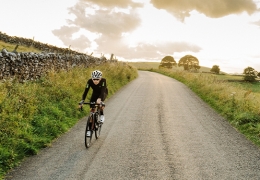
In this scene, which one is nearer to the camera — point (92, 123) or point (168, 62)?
point (92, 123)

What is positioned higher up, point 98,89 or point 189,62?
point 189,62

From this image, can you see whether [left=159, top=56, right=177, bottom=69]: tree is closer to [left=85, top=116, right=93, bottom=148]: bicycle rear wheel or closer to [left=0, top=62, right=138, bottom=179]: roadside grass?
[left=0, top=62, right=138, bottom=179]: roadside grass

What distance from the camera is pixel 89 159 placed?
6406mm

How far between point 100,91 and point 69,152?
81.3 inches

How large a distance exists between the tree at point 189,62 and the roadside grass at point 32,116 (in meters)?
105

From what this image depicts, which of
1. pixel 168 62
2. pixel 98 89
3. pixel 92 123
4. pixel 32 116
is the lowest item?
pixel 32 116

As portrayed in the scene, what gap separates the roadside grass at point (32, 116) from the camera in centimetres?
655

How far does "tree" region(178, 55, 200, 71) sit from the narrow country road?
346 ft

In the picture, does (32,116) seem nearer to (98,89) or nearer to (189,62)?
(98,89)

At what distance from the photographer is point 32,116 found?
28.0ft

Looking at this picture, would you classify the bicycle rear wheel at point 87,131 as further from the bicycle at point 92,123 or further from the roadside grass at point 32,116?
the roadside grass at point 32,116

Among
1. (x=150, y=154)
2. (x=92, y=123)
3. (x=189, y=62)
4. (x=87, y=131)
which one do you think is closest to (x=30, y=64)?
(x=92, y=123)

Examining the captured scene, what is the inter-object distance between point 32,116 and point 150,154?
4.34 metres

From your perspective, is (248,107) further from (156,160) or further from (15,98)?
(15,98)
